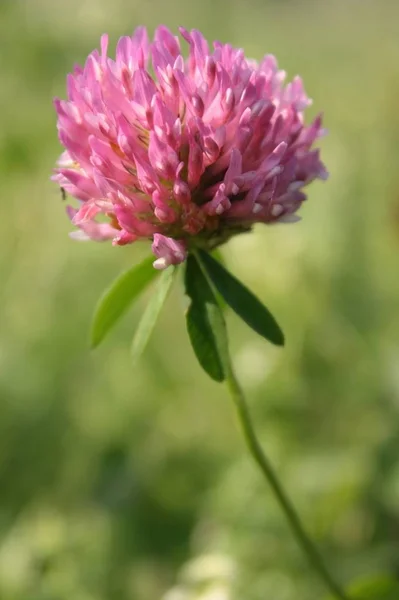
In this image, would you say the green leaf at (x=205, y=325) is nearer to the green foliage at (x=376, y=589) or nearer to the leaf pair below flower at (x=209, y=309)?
the leaf pair below flower at (x=209, y=309)

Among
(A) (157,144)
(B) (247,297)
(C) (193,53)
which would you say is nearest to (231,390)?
(B) (247,297)

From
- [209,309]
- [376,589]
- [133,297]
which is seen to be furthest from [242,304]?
[376,589]

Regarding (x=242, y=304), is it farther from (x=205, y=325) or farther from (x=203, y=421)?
(x=203, y=421)

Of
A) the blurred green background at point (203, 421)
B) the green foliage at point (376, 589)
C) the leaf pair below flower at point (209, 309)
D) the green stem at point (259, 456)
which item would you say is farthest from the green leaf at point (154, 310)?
the green foliage at point (376, 589)

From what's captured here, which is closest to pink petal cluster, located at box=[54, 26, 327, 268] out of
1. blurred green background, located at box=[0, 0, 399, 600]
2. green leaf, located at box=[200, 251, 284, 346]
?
green leaf, located at box=[200, 251, 284, 346]

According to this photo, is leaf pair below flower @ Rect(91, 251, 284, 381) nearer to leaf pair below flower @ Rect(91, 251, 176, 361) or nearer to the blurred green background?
leaf pair below flower @ Rect(91, 251, 176, 361)

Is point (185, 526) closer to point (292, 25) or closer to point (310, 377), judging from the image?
point (310, 377)
